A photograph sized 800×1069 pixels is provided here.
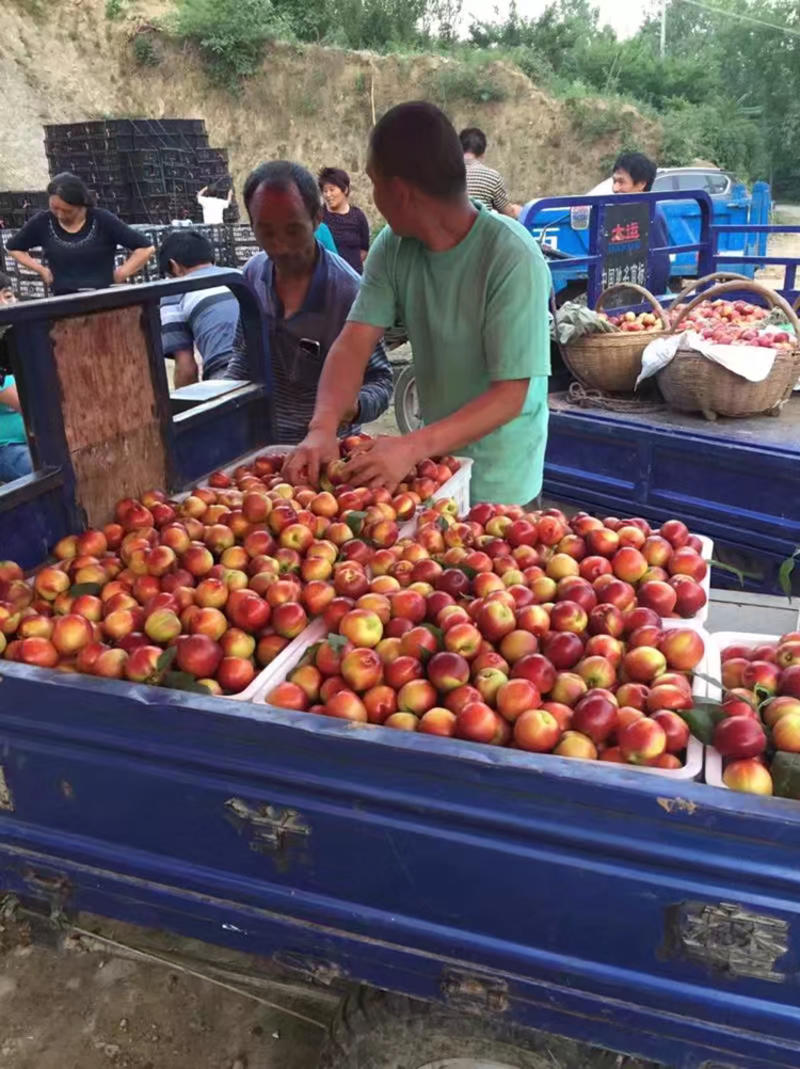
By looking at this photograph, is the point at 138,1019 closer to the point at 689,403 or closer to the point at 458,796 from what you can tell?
the point at 458,796

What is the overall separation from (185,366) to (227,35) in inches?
1085

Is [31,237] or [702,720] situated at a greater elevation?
[31,237]

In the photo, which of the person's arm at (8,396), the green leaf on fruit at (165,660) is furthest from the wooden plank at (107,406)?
the person's arm at (8,396)

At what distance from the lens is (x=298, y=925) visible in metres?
1.62

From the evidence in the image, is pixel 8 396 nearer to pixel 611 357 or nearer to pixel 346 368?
pixel 346 368

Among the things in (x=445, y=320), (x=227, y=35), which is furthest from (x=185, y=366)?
(x=227, y=35)

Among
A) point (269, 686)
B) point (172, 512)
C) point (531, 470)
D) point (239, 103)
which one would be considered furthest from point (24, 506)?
point (239, 103)

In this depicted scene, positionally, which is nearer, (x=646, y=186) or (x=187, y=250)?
(x=187, y=250)

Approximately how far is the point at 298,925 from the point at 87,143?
18628 millimetres

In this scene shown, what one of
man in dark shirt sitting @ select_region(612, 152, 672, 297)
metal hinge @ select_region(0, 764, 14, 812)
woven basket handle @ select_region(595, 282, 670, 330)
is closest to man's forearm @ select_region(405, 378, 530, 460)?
metal hinge @ select_region(0, 764, 14, 812)

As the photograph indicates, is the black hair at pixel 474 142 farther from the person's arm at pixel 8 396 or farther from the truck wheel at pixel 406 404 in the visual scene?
the person's arm at pixel 8 396

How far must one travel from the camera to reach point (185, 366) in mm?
5141

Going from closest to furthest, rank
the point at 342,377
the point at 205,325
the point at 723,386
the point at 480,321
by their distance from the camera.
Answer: the point at 480,321
the point at 342,377
the point at 723,386
the point at 205,325

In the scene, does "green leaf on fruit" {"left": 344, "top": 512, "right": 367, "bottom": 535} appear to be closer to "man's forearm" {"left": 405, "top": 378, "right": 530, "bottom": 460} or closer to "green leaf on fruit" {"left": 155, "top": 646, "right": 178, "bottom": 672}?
"man's forearm" {"left": 405, "top": 378, "right": 530, "bottom": 460}
